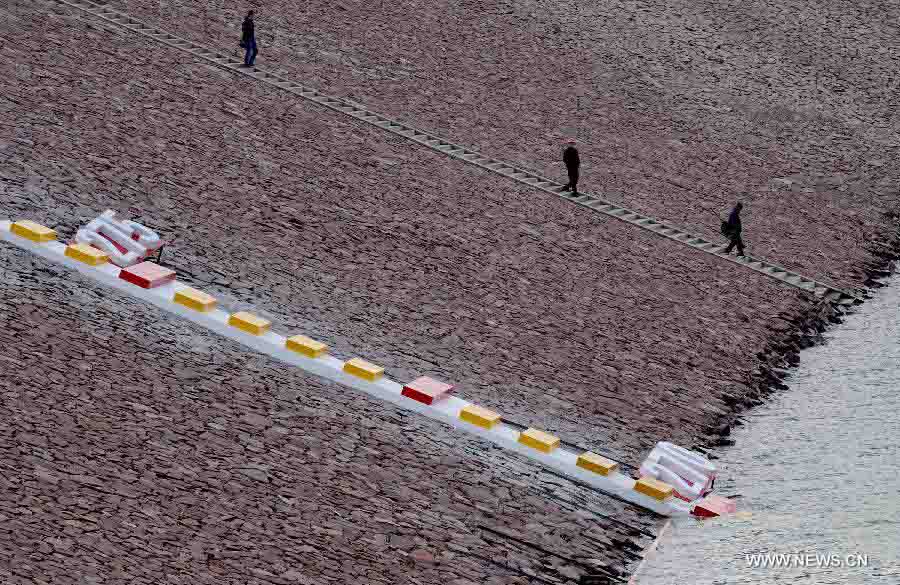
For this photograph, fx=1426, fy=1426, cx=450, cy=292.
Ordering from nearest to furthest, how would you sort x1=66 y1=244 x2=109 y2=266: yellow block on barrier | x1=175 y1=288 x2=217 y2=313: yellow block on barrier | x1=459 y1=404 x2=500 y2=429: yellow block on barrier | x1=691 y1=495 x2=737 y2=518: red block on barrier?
x1=691 y1=495 x2=737 y2=518: red block on barrier → x1=459 y1=404 x2=500 y2=429: yellow block on barrier → x1=175 y1=288 x2=217 y2=313: yellow block on barrier → x1=66 y1=244 x2=109 y2=266: yellow block on barrier

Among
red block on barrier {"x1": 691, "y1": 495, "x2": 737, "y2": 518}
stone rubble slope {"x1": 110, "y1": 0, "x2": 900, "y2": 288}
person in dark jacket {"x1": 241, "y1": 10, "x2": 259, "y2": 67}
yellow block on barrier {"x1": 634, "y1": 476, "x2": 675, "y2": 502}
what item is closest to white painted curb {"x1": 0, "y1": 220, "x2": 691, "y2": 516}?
yellow block on barrier {"x1": 634, "y1": 476, "x2": 675, "y2": 502}

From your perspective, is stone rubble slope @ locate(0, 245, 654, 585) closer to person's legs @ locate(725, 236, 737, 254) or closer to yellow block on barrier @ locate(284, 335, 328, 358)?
yellow block on barrier @ locate(284, 335, 328, 358)

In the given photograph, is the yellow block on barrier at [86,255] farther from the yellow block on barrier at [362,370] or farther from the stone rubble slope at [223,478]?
the yellow block on barrier at [362,370]

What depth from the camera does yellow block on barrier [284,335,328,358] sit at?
75.5 feet

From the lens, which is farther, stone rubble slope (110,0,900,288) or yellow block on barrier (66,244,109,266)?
stone rubble slope (110,0,900,288)

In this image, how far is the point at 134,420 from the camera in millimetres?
19641

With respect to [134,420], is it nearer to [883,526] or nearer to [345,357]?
[345,357]

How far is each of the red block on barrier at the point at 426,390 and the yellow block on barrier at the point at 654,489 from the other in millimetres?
3426

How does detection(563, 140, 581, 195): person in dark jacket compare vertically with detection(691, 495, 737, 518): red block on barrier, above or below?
above

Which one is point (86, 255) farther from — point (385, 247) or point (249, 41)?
point (249, 41)

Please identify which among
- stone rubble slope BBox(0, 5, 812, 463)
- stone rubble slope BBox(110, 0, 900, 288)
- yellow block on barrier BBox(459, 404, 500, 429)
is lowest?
yellow block on barrier BBox(459, 404, 500, 429)

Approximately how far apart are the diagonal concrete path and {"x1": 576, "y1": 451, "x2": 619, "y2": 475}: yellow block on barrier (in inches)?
494

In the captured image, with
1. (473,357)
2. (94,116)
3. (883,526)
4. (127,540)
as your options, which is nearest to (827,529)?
(883,526)

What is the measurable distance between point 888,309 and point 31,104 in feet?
65.2
